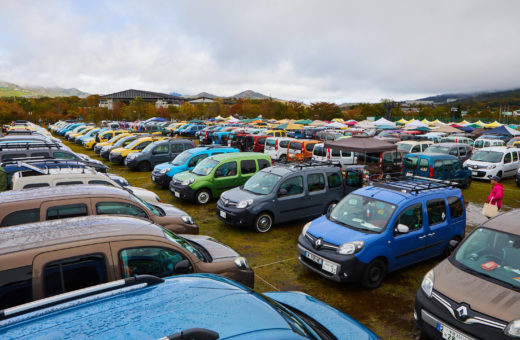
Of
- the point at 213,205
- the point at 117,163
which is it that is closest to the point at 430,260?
the point at 213,205

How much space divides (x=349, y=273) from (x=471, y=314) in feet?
5.93

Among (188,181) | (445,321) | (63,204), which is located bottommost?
(445,321)

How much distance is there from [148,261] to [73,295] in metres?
1.07

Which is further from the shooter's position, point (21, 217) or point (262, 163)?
point (262, 163)

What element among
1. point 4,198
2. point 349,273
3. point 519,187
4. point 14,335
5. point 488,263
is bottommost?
point 519,187

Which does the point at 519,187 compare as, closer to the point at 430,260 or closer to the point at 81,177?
the point at 430,260

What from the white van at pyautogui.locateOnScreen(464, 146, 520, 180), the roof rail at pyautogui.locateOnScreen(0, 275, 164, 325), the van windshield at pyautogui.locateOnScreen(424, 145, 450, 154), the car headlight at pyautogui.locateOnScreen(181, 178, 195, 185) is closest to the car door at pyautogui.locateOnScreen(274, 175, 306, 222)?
the car headlight at pyautogui.locateOnScreen(181, 178, 195, 185)

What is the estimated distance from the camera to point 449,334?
374cm

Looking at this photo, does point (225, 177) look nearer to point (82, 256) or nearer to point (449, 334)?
point (82, 256)

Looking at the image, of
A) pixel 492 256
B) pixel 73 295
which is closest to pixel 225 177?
pixel 492 256

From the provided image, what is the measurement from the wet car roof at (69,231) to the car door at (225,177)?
617 centimetres

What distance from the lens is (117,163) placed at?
691 inches

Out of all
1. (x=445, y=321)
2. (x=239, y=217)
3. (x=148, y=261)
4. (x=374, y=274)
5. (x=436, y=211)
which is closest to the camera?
(x=148, y=261)

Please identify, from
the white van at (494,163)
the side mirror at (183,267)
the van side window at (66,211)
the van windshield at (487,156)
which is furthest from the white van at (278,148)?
the side mirror at (183,267)
